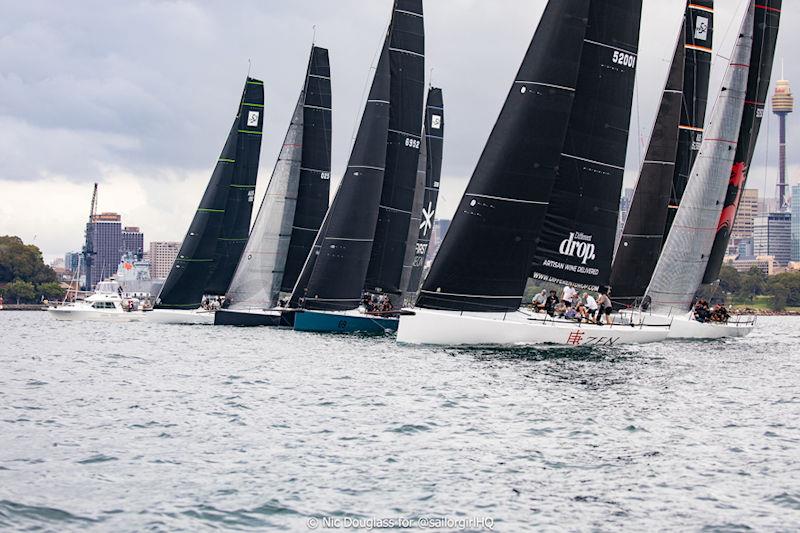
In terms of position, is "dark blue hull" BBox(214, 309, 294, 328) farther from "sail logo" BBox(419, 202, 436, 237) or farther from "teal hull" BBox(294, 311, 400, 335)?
"sail logo" BBox(419, 202, 436, 237)

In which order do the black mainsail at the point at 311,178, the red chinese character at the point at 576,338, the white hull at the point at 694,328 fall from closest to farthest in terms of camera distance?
the red chinese character at the point at 576,338
the white hull at the point at 694,328
the black mainsail at the point at 311,178

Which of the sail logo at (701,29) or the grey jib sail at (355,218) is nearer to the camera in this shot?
the grey jib sail at (355,218)

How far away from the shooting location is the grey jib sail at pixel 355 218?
51.6 m

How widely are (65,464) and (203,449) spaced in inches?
93.1

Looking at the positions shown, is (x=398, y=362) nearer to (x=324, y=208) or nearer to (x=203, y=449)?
(x=203, y=449)

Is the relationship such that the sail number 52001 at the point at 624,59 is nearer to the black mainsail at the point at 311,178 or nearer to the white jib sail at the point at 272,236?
the black mainsail at the point at 311,178

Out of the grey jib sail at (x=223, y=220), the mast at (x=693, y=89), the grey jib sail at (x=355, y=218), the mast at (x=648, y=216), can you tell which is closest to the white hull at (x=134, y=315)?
the grey jib sail at (x=223, y=220)

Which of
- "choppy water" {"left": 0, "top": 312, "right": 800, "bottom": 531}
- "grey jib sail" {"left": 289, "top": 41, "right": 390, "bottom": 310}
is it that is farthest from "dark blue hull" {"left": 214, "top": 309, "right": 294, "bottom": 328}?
"choppy water" {"left": 0, "top": 312, "right": 800, "bottom": 531}

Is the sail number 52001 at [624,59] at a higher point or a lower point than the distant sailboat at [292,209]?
higher

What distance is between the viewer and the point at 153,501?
50.3 feet

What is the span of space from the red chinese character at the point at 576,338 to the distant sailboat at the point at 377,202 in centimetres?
1330

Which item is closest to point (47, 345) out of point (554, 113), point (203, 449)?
point (554, 113)

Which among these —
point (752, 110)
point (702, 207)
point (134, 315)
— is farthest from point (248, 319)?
point (752, 110)

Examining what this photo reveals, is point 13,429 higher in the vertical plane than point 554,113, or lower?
lower
